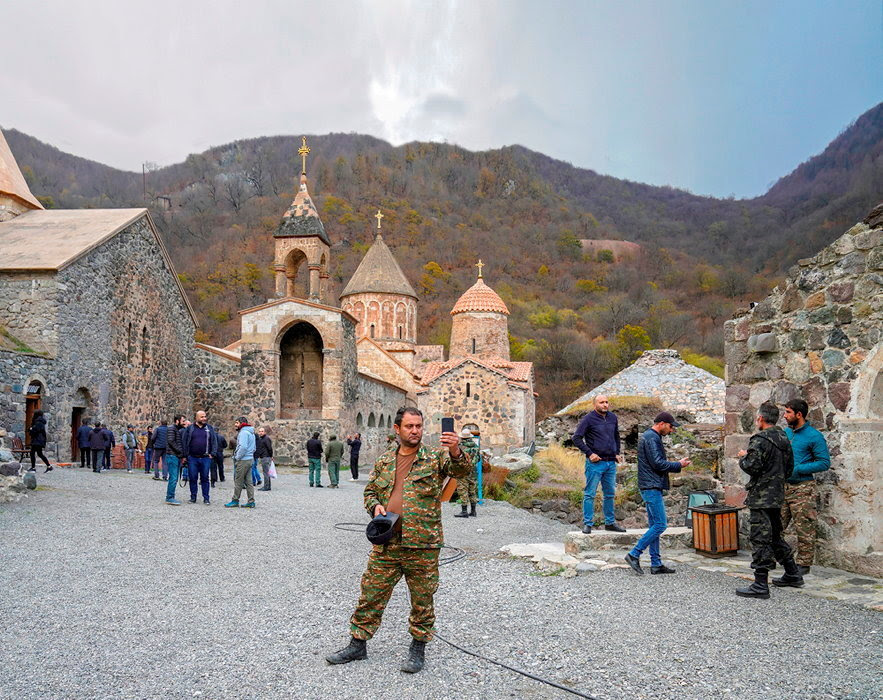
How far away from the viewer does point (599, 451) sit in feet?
23.7

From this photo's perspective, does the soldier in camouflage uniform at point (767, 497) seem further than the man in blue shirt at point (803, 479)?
No

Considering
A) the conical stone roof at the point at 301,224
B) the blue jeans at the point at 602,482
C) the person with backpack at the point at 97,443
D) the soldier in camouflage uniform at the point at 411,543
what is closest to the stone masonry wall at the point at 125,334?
the person with backpack at the point at 97,443

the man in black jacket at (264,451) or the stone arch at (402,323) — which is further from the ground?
the stone arch at (402,323)

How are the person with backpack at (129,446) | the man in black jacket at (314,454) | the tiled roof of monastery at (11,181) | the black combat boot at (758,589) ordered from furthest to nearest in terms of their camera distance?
the tiled roof of monastery at (11,181) < the person with backpack at (129,446) < the man in black jacket at (314,454) < the black combat boot at (758,589)

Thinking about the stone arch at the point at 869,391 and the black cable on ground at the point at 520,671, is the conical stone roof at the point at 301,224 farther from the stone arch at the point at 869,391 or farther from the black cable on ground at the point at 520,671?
the black cable on ground at the point at 520,671

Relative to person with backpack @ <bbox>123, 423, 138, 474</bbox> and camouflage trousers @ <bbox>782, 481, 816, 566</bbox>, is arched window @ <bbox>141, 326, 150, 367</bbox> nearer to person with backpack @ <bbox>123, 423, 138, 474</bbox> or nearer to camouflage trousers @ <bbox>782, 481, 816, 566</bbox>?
person with backpack @ <bbox>123, 423, 138, 474</bbox>

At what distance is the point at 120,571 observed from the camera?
19.6ft

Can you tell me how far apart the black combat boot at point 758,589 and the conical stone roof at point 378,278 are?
31349 millimetres

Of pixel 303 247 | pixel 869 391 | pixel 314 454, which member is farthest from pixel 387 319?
pixel 869 391

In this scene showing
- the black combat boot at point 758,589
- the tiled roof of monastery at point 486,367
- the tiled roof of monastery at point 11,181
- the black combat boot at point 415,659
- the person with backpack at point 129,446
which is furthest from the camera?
the tiled roof of monastery at point 486,367

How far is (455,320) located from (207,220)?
53.4 meters

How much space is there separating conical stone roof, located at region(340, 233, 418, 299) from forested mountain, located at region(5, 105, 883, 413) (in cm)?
1550

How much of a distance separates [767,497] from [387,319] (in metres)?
31.2

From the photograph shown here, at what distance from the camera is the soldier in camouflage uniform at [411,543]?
12.2 feet
